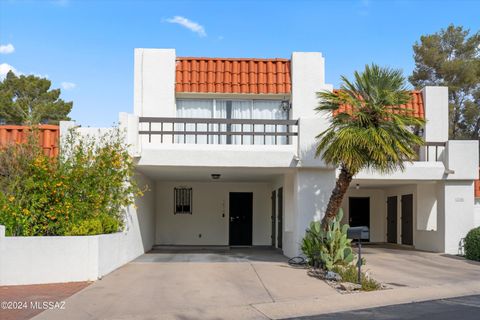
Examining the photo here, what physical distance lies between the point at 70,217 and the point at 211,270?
368 centimetres

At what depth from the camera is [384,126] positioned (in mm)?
13336

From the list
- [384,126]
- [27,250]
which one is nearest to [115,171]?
[27,250]

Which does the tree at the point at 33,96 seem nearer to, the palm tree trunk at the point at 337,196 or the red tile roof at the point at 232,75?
the red tile roof at the point at 232,75

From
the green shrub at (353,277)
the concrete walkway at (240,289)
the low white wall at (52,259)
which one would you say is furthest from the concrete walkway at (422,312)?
the low white wall at (52,259)

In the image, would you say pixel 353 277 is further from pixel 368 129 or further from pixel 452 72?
pixel 452 72

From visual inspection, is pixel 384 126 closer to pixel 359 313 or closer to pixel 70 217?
pixel 359 313

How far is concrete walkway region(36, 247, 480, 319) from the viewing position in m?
8.99

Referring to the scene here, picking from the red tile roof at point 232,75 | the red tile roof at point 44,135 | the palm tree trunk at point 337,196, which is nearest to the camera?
the palm tree trunk at point 337,196

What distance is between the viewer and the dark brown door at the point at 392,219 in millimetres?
22469

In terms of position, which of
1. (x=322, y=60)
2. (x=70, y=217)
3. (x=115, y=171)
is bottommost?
(x=70, y=217)

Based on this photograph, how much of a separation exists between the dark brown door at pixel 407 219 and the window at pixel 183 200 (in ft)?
28.1

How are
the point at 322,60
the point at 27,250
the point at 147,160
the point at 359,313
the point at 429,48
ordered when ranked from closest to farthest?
the point at 359,313
the point at 27,250
the point at 147,160
the point at 322,60
the point at 429,48

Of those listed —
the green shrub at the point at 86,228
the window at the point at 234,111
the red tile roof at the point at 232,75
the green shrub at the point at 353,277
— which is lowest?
the green shrub at the point at 353,277

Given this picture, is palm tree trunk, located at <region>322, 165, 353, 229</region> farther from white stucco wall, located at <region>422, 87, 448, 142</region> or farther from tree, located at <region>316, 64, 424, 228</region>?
white stucco wall, located at <region>422, 87, 448, 142</region>
